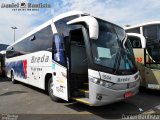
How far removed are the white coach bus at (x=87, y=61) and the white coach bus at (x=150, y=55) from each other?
2194 mm

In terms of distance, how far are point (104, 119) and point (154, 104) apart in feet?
8.93

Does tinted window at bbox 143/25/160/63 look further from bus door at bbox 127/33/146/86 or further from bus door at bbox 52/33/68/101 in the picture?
bus door at bbox 52/33/68/101

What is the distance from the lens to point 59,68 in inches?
323

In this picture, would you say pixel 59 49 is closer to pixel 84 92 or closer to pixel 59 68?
pixel 59 68

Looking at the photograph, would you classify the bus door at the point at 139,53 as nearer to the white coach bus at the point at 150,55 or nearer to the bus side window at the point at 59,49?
the white coach bus at the point at 150,55

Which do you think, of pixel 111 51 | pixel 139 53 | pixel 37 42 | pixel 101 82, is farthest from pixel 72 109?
pixel 139 53

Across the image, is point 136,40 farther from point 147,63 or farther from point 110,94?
point 110,94

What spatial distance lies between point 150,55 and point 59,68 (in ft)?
14.8

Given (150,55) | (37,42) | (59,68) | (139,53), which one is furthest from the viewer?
(37,42)

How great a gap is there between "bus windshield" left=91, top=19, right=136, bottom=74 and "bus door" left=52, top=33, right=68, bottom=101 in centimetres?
137

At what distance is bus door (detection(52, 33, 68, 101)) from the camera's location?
790 centimetres

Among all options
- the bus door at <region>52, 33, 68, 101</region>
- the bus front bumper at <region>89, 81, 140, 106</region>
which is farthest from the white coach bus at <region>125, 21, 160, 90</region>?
the bus door at <region>52, 33, 68, 101</region>

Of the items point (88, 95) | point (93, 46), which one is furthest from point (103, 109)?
point (93, 46)

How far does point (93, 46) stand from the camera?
23.1ft
